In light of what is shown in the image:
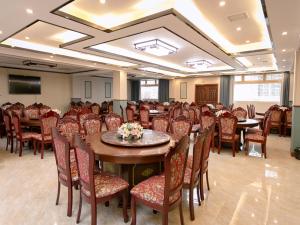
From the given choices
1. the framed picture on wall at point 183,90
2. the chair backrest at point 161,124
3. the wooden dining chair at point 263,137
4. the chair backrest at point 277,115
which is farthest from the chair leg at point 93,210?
the framed picture on wall at point 183,90

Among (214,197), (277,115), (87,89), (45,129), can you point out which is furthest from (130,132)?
(87,89)

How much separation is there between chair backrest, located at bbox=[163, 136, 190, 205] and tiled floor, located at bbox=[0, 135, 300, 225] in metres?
0.55

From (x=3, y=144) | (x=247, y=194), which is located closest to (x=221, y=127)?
(x=247, y=194)

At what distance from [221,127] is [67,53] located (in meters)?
5.17

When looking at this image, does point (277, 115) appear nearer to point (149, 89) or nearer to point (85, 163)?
point (85, 163)

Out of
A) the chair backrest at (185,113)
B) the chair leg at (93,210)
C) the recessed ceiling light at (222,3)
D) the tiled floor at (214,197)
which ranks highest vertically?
the recessed ceiling light at (222,3)

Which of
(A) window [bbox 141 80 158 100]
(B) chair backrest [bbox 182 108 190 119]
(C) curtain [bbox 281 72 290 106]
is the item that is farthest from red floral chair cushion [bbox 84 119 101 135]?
(A) window [bbox 141 80 158 100]

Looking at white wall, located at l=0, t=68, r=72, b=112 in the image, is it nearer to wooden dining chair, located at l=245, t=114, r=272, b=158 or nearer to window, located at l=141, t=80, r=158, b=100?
window, located at l=141, t=80, r=158, b=100

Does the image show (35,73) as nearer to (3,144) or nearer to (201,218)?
(3,144)

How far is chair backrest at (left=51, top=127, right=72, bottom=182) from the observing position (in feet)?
7.25

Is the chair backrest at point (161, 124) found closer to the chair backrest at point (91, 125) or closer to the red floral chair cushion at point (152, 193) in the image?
the chair backrest at point (91, 125)

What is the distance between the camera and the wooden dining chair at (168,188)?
186 centimetres

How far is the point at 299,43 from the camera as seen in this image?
4.68 m

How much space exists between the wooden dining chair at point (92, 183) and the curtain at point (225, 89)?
10467 mm
